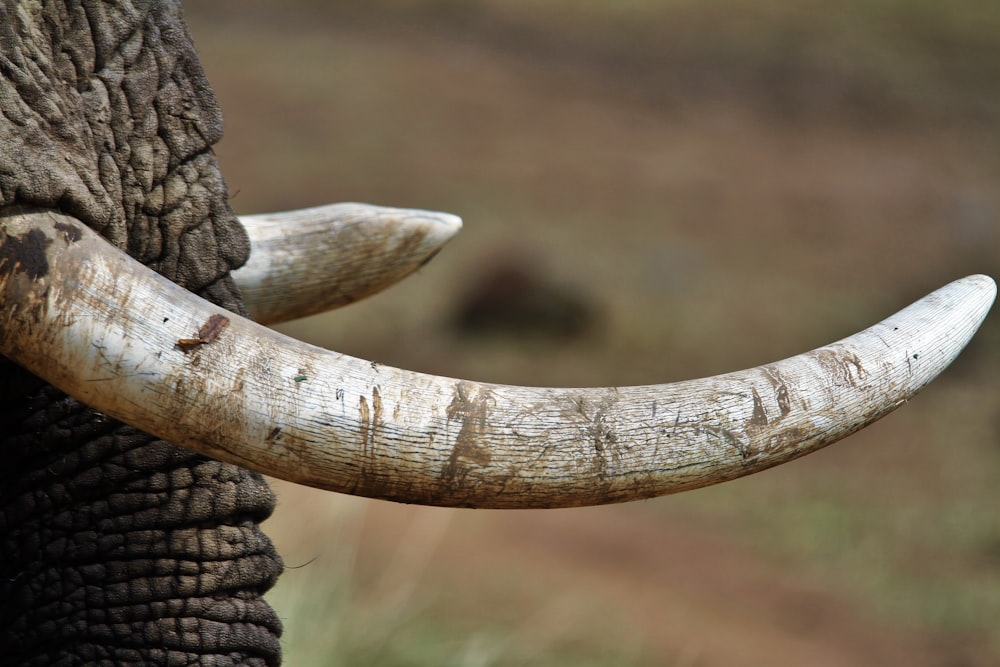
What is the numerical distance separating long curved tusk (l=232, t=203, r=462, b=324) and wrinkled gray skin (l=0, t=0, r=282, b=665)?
289 mm

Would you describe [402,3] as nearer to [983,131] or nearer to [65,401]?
[983,131]

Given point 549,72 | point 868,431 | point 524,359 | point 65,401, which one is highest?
point 549,72

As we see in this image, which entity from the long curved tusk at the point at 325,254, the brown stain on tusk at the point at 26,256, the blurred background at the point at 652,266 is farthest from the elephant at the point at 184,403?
the blurred background at the point at 652,266

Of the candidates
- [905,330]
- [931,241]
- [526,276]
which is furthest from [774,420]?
[931,241]

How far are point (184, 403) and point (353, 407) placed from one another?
179mm

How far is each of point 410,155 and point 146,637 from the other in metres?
8.50

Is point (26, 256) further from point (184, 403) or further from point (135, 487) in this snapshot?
point (135, 487)

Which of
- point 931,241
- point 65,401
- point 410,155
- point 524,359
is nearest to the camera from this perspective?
point 65,401

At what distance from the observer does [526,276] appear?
7.62 m

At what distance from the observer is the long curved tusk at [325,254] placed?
198 cm

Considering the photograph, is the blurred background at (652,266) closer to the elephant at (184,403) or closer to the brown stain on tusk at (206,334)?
the elephant at (184,403)

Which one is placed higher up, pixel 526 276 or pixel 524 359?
pixel 526 276

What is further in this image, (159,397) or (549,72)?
(549,72)

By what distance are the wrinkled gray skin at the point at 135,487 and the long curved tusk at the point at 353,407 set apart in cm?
26
